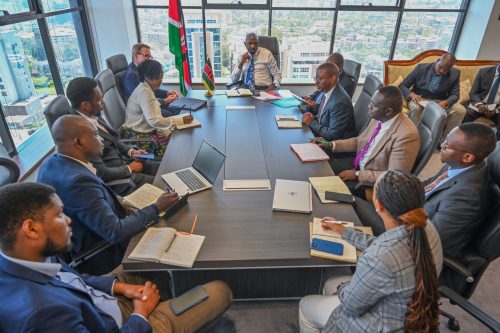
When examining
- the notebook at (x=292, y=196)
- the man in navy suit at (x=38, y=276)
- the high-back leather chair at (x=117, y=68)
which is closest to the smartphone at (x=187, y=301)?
the man in navy suit at (x=38, y=276)

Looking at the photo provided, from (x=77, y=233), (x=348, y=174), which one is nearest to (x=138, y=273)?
(x=77, y=233)

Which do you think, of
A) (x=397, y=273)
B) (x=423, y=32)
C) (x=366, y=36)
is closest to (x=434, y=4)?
(x=423, y=32)

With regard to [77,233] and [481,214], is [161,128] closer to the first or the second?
[77,233]

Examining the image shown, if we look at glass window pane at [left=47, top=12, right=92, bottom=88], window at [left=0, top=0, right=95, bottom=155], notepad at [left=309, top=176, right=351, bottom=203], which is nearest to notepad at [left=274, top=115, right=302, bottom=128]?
notepad at [left=309, top=176, right=351, bottom=203]

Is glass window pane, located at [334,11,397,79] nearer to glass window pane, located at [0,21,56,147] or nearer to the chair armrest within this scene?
glass window pane, located at [0,21,56,147]

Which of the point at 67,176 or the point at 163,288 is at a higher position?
the point at 67,176

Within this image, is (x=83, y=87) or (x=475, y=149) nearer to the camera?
(x=475, y=149)

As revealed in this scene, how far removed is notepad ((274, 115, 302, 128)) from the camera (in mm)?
2830

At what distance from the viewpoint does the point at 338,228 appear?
5.01ft

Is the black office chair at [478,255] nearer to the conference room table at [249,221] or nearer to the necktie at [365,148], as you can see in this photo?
the conference room table at [249,221]

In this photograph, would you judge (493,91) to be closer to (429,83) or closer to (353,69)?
(429,83)

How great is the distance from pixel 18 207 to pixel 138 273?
0.79 m

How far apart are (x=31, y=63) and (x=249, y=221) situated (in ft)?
9.88

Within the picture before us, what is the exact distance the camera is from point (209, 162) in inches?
78.0
